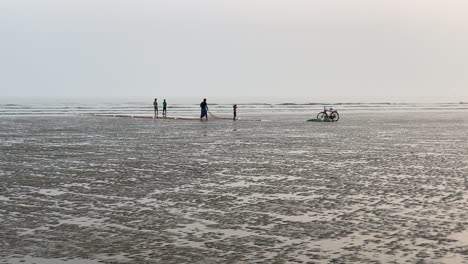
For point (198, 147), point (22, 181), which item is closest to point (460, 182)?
point (22, 181)

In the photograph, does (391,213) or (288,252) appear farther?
(391,213)

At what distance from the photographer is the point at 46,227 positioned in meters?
10.4

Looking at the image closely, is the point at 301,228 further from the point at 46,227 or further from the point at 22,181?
the point at 22,181

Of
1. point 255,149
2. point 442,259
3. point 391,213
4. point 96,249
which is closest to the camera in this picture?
point 442,259

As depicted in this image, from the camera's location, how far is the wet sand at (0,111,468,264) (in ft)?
28.8

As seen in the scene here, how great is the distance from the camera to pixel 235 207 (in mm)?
12367

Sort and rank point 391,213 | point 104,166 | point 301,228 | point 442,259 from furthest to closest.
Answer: point 104,166 < point 391,213 < point 301,228 < point 442,259

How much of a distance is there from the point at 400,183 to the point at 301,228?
6.20 meters

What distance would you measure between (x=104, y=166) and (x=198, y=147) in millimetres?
7686

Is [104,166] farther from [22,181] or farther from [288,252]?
[288,252]

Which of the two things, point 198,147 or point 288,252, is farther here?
point 198,147

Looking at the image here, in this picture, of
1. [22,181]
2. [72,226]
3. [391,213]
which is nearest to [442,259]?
[391,213]

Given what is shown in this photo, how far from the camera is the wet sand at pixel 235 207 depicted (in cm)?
878

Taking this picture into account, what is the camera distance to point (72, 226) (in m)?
10.5
